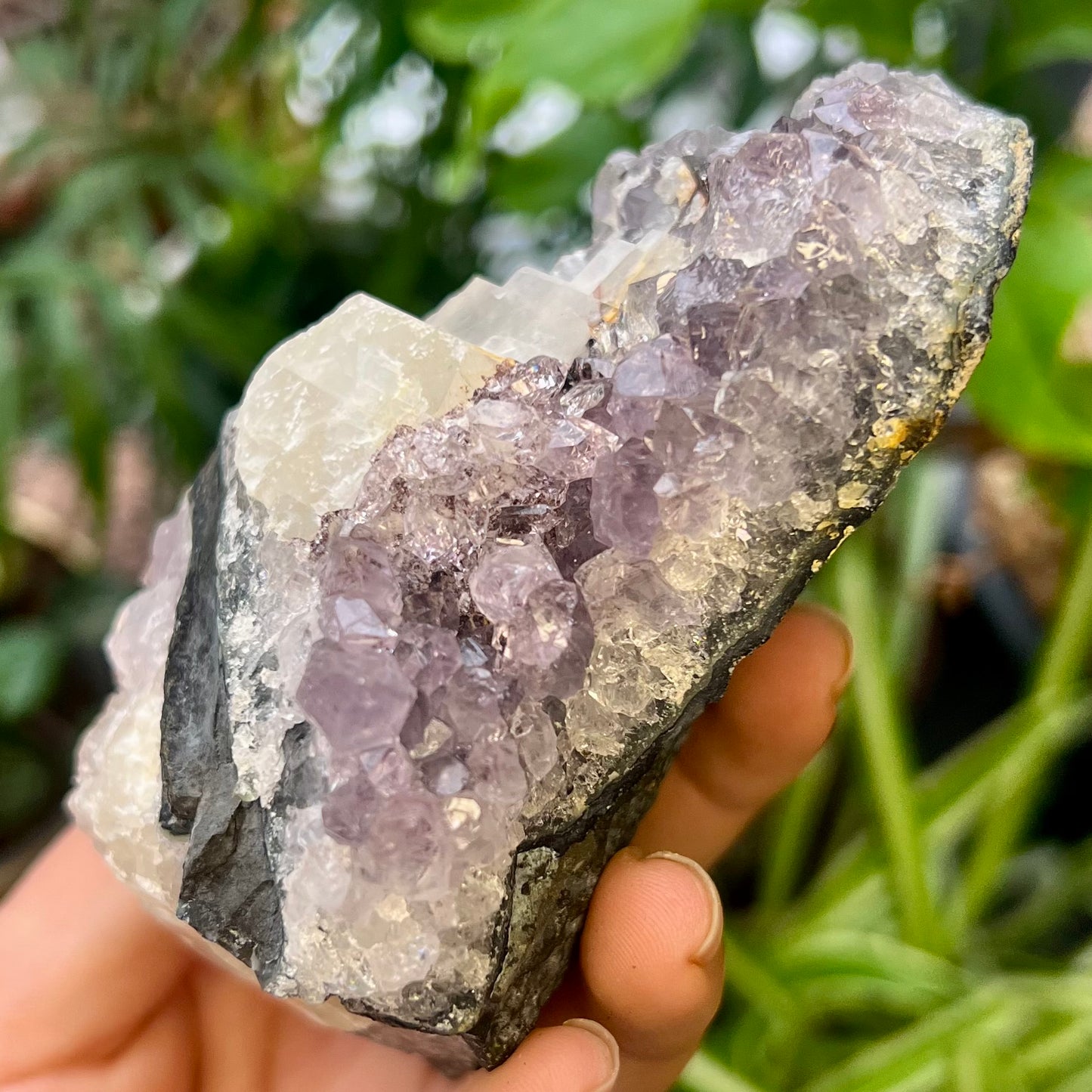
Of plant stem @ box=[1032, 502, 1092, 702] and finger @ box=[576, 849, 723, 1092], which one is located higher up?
finger @ box=[576, 849, 723, 1092]

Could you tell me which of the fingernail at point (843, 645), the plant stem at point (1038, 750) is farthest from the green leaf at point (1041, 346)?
the plant stem at point (1038, 750)

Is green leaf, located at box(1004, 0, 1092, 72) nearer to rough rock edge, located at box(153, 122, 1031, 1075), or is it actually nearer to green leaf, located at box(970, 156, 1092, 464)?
green leaf, located at box(970, 156, 1092, 464)

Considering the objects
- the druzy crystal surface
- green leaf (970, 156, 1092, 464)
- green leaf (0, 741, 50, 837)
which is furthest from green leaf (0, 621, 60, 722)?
green leaf (970, 156, 1092, 464)

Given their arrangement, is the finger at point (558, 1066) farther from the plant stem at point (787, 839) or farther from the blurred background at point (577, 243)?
the plant stem at point (787, 839)

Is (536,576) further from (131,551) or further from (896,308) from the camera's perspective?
(131,551)

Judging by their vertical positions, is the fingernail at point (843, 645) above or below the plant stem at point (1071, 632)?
above

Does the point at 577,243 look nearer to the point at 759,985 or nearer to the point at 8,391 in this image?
the point at 8,391

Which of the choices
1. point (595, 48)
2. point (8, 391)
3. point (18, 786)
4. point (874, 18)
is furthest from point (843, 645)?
point (18, 786)
